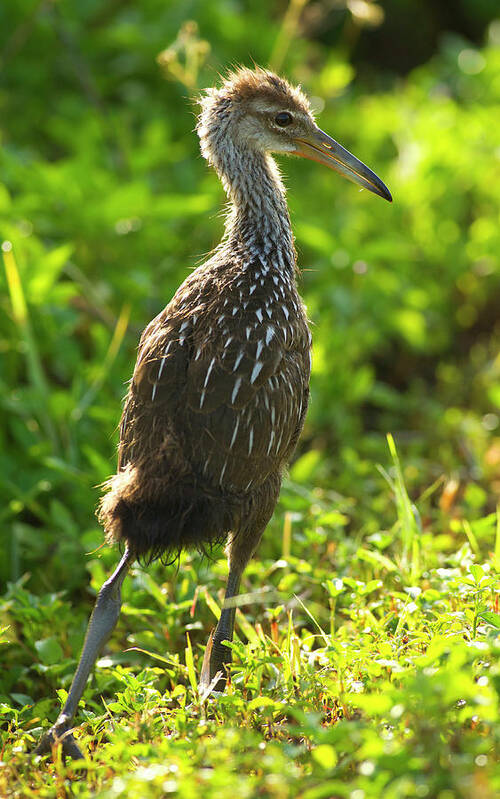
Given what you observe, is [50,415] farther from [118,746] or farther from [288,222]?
[118,746]

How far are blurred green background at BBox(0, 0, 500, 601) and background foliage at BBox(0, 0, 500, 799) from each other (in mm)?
20

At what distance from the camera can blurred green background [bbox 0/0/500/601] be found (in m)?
4.60

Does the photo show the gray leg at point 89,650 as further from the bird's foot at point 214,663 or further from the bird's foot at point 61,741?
the bird's foot at point 214,663

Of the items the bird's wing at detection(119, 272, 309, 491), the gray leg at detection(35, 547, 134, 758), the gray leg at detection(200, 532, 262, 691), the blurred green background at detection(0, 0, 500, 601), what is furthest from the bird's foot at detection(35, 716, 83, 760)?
the blurred green background at detection(0, 0, 500, 601)

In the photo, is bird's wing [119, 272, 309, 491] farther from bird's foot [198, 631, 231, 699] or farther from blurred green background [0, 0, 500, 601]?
blurred green background [0, 0, 500, 601]

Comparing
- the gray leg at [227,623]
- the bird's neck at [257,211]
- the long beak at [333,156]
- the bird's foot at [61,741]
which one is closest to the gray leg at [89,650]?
the bird's foot at [61,741]

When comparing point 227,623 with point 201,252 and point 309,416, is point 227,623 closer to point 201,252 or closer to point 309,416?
point 309,416

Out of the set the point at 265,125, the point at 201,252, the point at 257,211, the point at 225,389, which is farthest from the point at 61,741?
the point at 201,252

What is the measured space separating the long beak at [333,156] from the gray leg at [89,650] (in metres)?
1.80

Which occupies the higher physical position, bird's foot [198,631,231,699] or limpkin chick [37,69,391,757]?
limpkin chick [37,69,391,757]

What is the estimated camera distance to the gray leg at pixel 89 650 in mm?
2977

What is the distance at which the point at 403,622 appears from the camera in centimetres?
320

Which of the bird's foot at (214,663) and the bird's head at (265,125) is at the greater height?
the bird's head at (265,125)

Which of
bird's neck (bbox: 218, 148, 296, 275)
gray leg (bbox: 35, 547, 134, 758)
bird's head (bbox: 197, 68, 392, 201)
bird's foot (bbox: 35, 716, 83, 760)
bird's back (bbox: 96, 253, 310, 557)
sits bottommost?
bird's foot (bbox: 35, 716, 83, 760)
